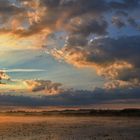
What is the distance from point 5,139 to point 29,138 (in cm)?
415

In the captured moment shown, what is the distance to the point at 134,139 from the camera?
61.8 meters

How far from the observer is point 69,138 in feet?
209

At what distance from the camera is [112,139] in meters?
61.2

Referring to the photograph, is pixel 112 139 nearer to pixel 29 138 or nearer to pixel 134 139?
pixel 134 139

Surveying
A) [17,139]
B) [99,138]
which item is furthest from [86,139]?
[17,139]

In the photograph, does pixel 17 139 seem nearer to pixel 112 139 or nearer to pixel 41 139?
pixel 41 139

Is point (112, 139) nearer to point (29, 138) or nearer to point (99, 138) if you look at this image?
point (99, 138)

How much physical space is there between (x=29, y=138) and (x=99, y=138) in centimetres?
1122

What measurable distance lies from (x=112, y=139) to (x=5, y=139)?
16661 mm

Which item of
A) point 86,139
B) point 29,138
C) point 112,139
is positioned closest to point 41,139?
point 29,138

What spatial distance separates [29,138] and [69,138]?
6492 millimetres

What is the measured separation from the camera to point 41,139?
A: 200 ft

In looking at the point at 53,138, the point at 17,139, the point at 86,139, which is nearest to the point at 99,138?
the point at 86,139

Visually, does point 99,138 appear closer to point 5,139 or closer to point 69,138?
point 69,138
